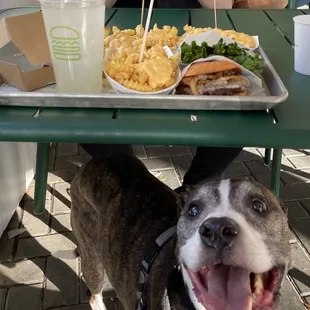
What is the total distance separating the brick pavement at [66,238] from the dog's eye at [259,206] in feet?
3.65

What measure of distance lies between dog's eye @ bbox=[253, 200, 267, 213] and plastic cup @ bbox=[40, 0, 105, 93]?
584 millimetres

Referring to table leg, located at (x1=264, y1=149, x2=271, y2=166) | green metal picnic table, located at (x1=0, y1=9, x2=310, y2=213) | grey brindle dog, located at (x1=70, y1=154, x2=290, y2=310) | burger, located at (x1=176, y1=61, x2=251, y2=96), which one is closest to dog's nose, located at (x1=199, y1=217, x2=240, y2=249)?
grey brindle dog, located at (x1=70, y1=154, x2=290, y2=310)

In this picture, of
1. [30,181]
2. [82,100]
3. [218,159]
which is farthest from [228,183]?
[30,181]

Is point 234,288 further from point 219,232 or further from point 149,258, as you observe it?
point 149,258

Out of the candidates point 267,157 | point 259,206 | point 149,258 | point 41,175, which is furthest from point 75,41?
point 267,157

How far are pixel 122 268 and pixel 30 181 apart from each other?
1688 millimetres

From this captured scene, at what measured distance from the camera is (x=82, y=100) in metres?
1.27

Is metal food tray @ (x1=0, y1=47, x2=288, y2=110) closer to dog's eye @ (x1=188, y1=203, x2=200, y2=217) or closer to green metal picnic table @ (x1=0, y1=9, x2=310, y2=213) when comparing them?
green metal picnic table @ (x1=0, y1=9, x2=310, y2=213)

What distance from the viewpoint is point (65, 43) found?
1.25 meters

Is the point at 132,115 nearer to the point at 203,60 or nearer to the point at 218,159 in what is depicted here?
the point at 203,60

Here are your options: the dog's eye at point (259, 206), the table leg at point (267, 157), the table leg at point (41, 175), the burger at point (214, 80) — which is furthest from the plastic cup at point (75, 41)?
the table leg at point (267, 157)

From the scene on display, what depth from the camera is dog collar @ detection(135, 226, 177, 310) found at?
170cm

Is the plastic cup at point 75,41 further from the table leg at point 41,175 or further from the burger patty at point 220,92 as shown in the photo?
the table leg at point 41,175

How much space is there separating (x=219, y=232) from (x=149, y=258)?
20.9 inches
